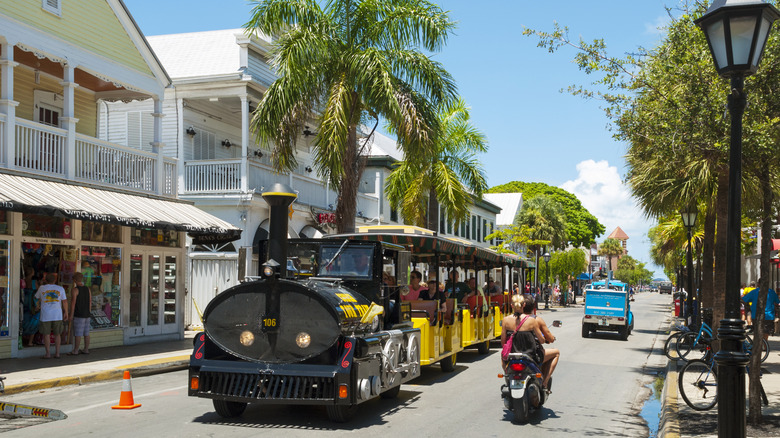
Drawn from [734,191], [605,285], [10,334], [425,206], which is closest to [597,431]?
[734,191]

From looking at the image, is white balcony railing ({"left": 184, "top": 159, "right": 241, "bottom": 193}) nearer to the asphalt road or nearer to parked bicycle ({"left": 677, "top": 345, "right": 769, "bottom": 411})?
the asphalt road

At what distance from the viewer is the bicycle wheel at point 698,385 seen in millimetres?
10250

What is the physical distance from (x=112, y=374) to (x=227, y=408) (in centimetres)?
531

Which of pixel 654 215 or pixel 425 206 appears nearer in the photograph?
pixel 654 215

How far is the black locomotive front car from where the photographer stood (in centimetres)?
869

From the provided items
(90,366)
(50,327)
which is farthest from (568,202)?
(90,366)

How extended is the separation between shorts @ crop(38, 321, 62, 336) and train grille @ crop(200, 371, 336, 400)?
7661 mm

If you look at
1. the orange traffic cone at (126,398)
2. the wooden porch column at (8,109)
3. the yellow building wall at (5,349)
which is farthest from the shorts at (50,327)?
the orange traffic cone at (126,398)

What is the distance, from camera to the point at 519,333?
9766 millimetres

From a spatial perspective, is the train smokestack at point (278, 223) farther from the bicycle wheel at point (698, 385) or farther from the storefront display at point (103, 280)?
the storefront display at point (103, 280)

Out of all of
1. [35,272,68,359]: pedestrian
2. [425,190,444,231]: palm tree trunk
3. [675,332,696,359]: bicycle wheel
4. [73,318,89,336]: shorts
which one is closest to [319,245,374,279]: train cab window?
[35,272,68,359]: pedestrian

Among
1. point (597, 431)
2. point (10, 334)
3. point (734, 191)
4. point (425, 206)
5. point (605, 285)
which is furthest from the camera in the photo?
point (425, 206)

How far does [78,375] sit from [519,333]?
7.84 meters

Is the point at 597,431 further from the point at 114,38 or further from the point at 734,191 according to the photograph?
the point at 114,38
